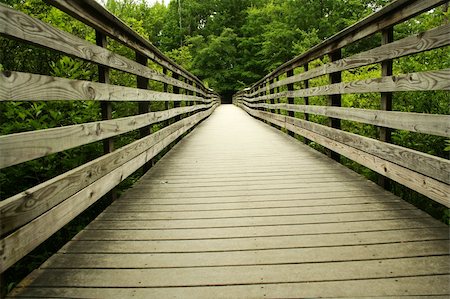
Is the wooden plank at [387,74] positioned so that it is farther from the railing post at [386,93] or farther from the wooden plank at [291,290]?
Result: the wooden plank at [291,290]

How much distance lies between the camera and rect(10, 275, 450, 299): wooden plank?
159 centimetres

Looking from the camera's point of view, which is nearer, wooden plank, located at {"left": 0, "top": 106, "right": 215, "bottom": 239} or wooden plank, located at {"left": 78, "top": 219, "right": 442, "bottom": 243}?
wooden plank, located at {"left": 0, "top": 106, "right": 215, "bottom": 239}

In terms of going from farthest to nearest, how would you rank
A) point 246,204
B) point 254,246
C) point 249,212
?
point 246,204
point 249,212
point 254,246

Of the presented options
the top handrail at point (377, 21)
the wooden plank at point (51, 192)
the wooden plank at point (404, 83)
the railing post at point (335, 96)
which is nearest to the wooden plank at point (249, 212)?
the wooden plank at point (51, 192)

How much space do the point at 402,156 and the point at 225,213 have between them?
1.35 m

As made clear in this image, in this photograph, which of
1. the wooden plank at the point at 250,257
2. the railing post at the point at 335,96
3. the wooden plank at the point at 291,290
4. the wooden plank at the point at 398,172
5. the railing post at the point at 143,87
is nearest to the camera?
the wooden plank at the point at 291,290

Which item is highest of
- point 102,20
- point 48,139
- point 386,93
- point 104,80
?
point 102,20

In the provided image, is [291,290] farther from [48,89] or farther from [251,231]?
[48,89]

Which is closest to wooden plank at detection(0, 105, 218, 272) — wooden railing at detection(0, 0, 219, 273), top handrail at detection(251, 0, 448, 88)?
wooden railing at detection(0, 0, 219, 273)

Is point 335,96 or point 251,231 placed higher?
point 335,96

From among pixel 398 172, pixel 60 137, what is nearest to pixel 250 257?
pixel 60 137

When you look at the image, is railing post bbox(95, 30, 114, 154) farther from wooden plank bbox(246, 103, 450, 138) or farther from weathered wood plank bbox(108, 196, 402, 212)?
wooden plank bbox(246, 103, 450, 138)

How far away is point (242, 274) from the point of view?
1783 mm

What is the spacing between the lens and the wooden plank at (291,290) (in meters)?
1.59
